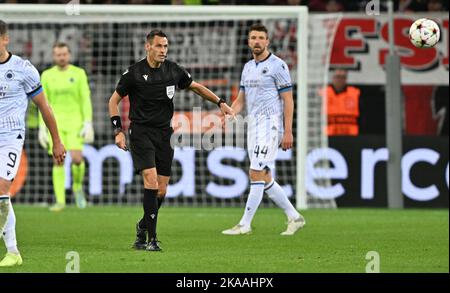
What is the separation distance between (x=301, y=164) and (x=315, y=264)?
8.06 metres

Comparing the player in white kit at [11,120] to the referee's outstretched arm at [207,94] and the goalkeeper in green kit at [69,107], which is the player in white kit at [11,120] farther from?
the goalkeeper in green kit at [69,107]

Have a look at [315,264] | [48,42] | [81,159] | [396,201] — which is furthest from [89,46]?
[315,264]

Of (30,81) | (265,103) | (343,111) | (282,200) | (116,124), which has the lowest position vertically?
(282,200)

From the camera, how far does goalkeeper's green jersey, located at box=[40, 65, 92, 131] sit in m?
17.1

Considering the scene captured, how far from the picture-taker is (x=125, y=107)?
19.4 meters

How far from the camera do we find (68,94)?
17188mm

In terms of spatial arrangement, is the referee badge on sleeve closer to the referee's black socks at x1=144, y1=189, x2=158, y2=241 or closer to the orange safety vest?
the referee's black socks at x1=144, y1=189, x2=158, y2=241

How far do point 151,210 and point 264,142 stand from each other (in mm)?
2662

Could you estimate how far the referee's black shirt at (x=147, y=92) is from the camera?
36.0 ft

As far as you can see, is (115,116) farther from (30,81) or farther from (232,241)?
(232,241)

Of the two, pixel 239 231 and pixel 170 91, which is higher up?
pixel 170 91

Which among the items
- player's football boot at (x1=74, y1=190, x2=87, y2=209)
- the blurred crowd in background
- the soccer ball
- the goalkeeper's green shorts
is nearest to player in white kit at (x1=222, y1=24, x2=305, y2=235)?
the soccer ball
